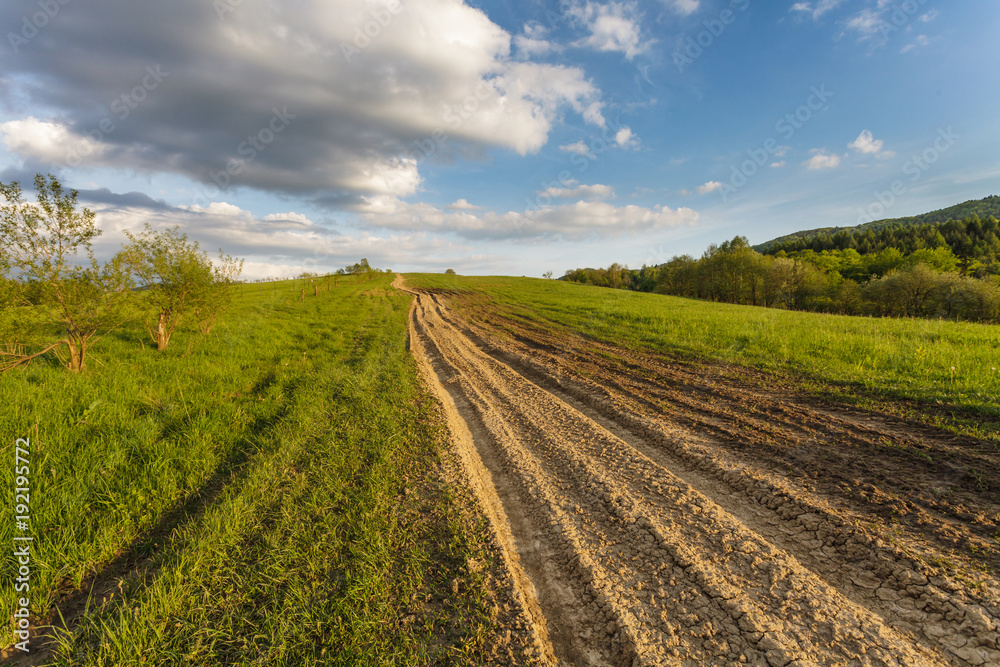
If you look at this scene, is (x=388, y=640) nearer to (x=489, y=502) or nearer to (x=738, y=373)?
(x=489, y=502)

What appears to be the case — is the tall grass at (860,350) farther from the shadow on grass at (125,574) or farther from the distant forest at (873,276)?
the distant forest at (873,276)

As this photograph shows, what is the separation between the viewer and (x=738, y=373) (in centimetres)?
927

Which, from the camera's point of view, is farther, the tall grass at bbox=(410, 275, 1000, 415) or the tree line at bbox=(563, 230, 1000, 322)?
the tree line at bbox=(563, 230, 1000, 322)

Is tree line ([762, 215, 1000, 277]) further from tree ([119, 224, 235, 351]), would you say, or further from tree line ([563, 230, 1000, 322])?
tree ([119, 224, 235, 351])

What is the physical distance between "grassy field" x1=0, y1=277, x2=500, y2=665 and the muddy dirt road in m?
0.86

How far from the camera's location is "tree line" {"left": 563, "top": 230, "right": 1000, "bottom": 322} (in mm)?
41438

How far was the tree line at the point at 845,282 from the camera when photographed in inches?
1631

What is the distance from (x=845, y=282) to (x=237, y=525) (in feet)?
255

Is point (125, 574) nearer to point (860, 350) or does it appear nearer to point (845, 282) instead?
point (860, 350)

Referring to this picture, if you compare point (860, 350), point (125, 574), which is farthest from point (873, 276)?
point (125, 574)

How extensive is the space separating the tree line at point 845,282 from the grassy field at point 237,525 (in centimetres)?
5600

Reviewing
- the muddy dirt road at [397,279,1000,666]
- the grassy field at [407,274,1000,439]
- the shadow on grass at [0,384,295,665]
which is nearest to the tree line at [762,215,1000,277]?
the grassy field at [407,274,1000,439]

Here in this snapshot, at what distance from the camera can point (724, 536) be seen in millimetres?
3740

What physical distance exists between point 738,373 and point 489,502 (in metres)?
8.03
